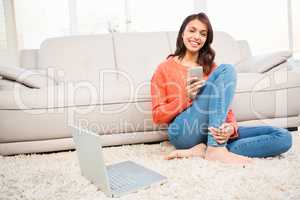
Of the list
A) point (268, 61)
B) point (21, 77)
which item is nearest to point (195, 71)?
point (268, 61)

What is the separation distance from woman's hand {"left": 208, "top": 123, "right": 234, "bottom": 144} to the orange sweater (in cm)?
10

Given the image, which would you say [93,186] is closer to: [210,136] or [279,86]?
[210,136]

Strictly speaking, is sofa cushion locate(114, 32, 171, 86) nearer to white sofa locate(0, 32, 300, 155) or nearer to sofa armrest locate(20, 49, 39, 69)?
white sofa locate(0, 32, 300, 155)

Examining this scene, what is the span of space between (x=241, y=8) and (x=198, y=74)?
356cm

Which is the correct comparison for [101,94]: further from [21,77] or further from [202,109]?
[202,109]

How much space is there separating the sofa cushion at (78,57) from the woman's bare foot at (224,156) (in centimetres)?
110

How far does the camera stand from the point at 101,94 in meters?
1.71

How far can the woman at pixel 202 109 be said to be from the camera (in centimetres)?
131

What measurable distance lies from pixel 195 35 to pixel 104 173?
767 millimetres

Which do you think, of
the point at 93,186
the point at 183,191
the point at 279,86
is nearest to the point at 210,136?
the point at 183,191

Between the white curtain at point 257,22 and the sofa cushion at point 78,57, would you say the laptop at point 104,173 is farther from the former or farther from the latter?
the white curtain at point 257,22

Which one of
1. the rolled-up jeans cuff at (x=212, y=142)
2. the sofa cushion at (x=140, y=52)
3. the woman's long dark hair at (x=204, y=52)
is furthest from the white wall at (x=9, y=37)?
the rolled-up jeans cuff at (x=212, y=142)

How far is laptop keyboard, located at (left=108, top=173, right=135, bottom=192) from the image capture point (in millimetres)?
1072

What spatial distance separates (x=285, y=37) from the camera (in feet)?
14.2
